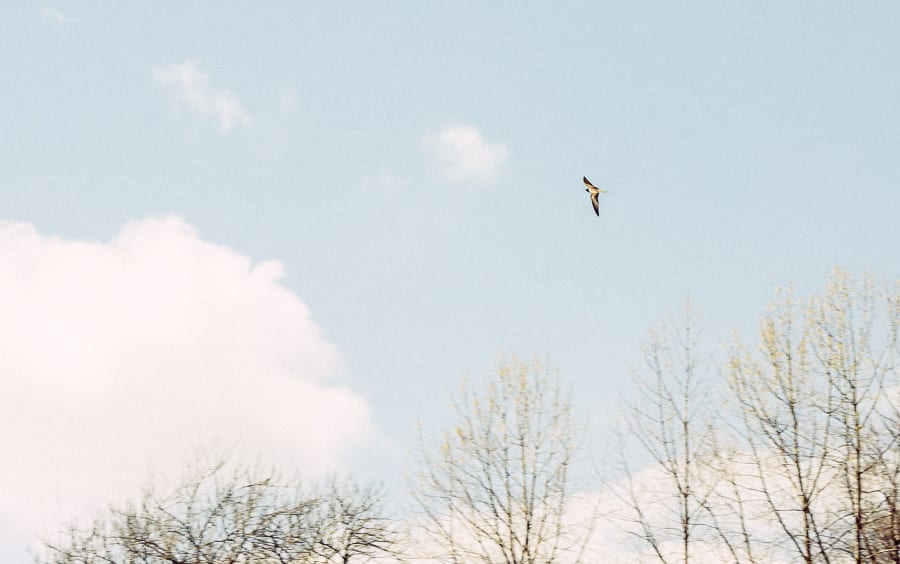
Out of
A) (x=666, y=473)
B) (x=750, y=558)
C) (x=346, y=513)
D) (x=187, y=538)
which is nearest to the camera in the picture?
(x=750, y=558)

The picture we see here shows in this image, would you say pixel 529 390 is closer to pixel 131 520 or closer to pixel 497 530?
pixel 497 530

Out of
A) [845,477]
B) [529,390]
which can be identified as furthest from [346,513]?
[845,477]

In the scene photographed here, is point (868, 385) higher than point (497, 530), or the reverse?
point (868, 385)

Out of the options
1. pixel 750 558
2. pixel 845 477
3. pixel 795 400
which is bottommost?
pixel 750 558

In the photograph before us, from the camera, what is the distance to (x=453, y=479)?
22.7 meters

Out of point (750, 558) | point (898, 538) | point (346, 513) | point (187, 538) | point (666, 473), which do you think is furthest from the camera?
point (346, 513)

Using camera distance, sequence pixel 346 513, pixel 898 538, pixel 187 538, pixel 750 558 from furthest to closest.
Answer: pixel 346 513 → pixel 187 538 → pixel 750 558 → pixel 898 538

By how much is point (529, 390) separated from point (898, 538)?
30.3 feet

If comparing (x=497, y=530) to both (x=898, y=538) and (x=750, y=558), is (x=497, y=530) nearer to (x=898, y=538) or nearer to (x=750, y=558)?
(x=750, y=558)

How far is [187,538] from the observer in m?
24.0

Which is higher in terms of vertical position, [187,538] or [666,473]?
[666,473]

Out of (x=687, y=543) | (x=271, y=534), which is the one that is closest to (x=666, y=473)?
(x=687, y=543)

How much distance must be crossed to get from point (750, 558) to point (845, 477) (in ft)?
9.57

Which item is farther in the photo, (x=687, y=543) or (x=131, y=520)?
(x=131, y=520)
